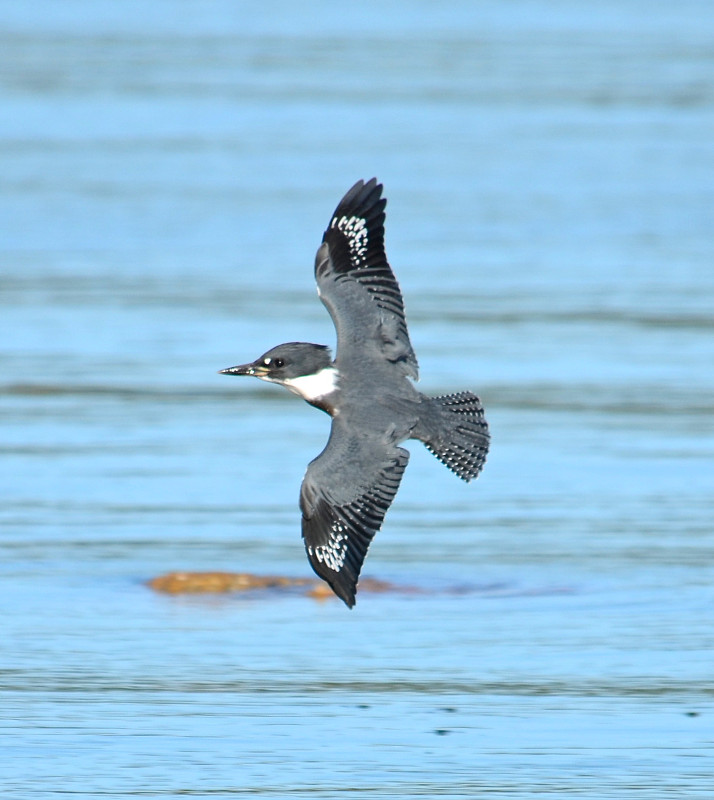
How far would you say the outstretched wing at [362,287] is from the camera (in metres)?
6.66

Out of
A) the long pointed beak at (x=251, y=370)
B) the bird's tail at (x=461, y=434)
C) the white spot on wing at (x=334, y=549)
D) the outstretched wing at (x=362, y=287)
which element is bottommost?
the white spot on wing at (x=334, y=549)

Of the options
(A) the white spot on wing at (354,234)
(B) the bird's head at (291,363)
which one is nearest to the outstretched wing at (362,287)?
(A) the white spot on wing at (354,234)

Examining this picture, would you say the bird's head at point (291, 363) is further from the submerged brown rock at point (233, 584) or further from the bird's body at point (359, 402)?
the submerged brown rock at point (233, 584)

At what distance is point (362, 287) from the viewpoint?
265 inches

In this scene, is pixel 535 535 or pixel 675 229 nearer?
pixel 535 535

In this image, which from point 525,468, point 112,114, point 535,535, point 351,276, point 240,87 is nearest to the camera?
point 351,276

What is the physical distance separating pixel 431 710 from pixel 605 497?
283cm

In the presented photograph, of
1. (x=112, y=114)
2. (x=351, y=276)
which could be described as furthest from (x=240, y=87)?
(x=351, y=276)

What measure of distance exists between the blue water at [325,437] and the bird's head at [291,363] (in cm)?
106

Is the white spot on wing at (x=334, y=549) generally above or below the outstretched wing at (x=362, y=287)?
below

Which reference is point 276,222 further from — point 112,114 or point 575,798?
point 575,798

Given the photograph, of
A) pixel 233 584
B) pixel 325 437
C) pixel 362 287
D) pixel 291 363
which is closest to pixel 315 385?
pixel 291 363

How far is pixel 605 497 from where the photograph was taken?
9.34m

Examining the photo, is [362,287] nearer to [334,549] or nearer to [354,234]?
[354,234]
